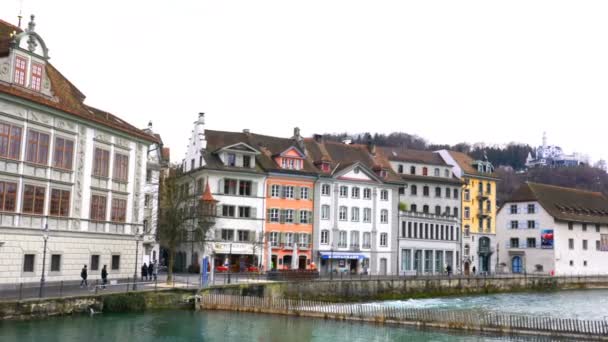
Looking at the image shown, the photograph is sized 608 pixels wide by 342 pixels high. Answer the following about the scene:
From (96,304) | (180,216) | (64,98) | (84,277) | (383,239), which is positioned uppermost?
(64,98)

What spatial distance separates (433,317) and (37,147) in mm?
26426

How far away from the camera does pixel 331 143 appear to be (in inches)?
3290

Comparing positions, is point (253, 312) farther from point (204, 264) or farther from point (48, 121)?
point (48, 121)

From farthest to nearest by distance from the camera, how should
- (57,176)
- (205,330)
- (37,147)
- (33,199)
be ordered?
1. (57,176)
2. (37,147)
3. (33,199)
4. (205,330)

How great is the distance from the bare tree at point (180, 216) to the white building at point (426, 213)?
26.5m

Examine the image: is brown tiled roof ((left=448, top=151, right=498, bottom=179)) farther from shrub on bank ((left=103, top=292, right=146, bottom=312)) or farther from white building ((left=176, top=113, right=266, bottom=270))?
shrub on bank ((left=103, top=292, right=146, bottom=312))

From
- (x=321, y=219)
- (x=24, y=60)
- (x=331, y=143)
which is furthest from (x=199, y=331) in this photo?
(x=331, y=143)

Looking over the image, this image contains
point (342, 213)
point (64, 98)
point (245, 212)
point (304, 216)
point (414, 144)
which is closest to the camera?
point (64, 98)

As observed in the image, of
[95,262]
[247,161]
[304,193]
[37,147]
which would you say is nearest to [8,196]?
[37,147]

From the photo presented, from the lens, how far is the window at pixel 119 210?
51000 millimetres

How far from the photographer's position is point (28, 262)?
140 ft

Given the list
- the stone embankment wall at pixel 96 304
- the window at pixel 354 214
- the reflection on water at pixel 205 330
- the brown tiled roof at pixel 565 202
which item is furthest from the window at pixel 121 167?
the brown tiled roof at pixel 565 202

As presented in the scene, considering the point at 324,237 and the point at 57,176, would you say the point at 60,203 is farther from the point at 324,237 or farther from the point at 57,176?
the point at 324,237

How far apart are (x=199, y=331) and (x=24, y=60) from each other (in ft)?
68.2
